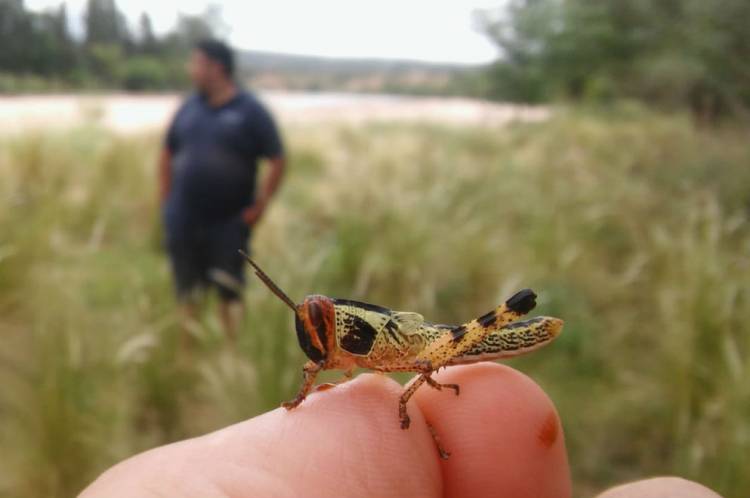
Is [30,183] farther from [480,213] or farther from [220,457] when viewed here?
[220,457]

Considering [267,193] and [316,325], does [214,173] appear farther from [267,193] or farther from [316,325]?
[316,325]

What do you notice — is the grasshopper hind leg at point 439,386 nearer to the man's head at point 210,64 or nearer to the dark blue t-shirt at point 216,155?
the dark blue t-shirt at point 216,155

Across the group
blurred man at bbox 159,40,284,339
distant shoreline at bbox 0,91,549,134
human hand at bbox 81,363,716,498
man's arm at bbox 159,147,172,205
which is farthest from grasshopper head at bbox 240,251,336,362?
distant shoreline at bbox 0,91,549,134

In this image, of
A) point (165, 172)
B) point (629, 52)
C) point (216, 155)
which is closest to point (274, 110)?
point (629, 52)

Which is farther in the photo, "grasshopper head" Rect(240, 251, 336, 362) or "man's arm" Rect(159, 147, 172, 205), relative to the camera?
"man's arm" Rect(159, 147, 172, 205)

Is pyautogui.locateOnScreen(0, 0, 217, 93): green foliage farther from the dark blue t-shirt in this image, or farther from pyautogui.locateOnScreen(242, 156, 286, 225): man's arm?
pyautogui.locateOnScreen(242, 156, 286, 225): man's arm

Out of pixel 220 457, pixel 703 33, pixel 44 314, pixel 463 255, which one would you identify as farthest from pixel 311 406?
pixel 703 33
